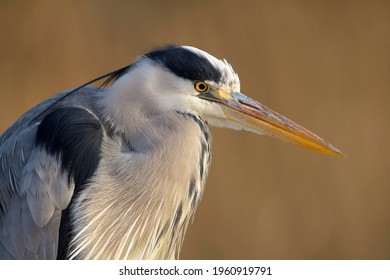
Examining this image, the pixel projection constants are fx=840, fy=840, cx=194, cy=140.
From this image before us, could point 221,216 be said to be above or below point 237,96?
below

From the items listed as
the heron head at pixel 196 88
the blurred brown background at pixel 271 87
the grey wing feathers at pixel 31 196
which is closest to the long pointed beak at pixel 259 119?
the heron head at pixel 196 88

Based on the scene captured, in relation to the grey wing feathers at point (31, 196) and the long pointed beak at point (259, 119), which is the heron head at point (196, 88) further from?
the grey wing feathers at point (31, 196)

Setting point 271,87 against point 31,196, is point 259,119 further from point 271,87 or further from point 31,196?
point 271,87

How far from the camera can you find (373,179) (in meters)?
3.61

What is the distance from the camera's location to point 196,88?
5.74 feet

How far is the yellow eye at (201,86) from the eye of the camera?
1.75m

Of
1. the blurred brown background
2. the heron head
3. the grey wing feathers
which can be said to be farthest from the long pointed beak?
the blurred brown background

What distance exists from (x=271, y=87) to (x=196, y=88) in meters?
1.85

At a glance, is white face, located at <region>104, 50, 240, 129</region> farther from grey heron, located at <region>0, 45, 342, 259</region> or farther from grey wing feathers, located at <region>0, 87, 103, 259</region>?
grey wing feathers, located at <region>0, 87, 103, 259</region>
